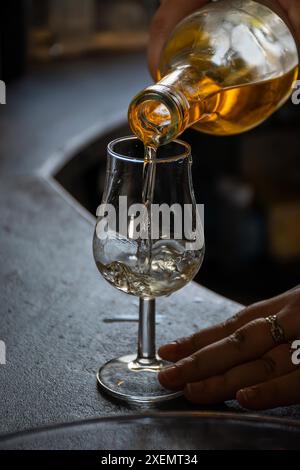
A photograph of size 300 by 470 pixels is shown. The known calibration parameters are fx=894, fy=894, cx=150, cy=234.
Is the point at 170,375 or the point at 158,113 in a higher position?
the point at 158,113

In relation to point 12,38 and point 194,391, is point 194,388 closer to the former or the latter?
point 194,391

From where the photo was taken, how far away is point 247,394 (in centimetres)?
78

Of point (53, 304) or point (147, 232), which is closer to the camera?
point (147, 232)

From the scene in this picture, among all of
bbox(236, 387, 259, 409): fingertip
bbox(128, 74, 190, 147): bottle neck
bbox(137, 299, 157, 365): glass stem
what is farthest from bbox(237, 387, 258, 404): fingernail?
A: bbox(128, 74, 190, 147): bottle neck

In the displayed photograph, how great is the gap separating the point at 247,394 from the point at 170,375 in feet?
0.26

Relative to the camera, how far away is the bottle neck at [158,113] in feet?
2.55

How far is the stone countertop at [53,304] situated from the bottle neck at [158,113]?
235mm

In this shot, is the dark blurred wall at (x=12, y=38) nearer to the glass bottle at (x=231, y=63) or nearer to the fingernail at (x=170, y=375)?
the glass bottle at (x=231, y=63)

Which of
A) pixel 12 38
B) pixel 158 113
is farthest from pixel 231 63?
pixel 12 38

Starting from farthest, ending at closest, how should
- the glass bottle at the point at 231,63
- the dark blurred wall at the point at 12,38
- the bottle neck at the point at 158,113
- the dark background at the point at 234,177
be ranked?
1. the dark background at the point at 234,177
2. the dark blurred wall at the point at 12,38
3. the glass bottle at the point at 231,63
4. the bottle neck at the point at 158,113

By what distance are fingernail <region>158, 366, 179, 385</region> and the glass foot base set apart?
0.04 feet

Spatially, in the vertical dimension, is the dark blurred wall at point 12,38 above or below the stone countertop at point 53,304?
below

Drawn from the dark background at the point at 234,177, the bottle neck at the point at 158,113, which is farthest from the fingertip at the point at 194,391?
the dark background at the point at 234,177
